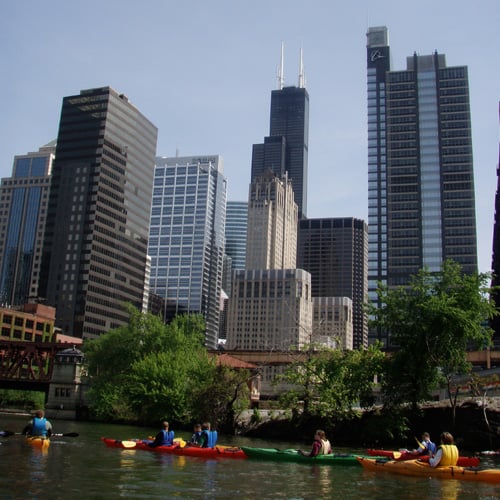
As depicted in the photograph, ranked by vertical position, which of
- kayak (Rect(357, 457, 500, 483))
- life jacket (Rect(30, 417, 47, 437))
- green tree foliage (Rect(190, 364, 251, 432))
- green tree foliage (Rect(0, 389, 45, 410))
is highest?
green tree foliage (Rect(190, 364, 251, 432))

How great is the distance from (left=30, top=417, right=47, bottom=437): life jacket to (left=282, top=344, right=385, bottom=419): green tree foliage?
68.5 ft

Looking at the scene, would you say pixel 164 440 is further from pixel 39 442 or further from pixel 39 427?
pixel 39 427

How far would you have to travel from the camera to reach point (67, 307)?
560 ft

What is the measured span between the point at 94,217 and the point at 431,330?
470 feet

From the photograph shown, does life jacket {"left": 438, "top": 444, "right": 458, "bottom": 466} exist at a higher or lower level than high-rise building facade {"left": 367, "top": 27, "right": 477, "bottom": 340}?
lower

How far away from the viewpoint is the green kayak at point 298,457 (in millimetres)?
29891

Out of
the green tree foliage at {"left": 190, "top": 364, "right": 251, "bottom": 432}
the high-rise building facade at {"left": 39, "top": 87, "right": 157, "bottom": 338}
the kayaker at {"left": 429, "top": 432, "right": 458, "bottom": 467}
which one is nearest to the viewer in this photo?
the kayaker at {"left": 429, "top": 432, "right": 458, "bottom": 467}

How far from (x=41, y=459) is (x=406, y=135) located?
178m

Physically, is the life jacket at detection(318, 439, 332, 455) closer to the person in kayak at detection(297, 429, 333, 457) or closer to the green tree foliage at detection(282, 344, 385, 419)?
the person in kayak at detection(297, 429, 333, 457)

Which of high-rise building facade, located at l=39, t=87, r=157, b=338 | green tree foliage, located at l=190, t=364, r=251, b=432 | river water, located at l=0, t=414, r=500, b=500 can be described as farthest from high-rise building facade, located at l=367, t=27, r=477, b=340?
river water, located at l=0, t=414, r=500, b=500

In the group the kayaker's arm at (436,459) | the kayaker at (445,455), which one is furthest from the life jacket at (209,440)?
the kayaker at (445,455)

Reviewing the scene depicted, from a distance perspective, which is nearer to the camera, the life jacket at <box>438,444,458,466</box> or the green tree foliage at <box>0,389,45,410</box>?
the life jacket at <box>438,444,458,466</box>

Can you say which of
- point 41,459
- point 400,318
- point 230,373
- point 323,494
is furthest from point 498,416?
point 41,459

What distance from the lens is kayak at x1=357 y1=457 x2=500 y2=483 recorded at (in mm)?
25188
